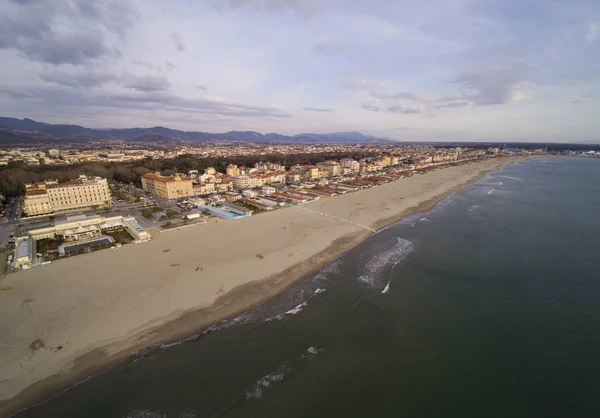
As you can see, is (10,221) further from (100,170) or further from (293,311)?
(293,311)

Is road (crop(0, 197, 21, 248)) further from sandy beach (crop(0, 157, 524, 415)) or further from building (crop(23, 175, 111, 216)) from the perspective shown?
sandy beach (crop(0, 157, 524, 415))

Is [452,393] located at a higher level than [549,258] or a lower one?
lower

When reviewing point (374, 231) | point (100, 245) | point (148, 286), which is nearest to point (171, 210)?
point (100, 245)

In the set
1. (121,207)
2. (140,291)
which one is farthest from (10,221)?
(140,291)

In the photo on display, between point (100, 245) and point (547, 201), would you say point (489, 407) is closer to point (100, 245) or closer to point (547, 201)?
point (100, 245)

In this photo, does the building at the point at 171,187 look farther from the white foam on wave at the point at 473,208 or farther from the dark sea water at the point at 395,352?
the white foam on wave at the point at 473,208

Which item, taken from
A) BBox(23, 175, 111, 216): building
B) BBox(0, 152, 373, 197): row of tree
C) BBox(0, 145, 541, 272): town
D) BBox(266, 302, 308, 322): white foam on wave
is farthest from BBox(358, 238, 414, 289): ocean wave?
BBox(0, 152, 373, 197): row of tree

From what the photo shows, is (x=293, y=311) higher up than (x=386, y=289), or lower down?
lower down
